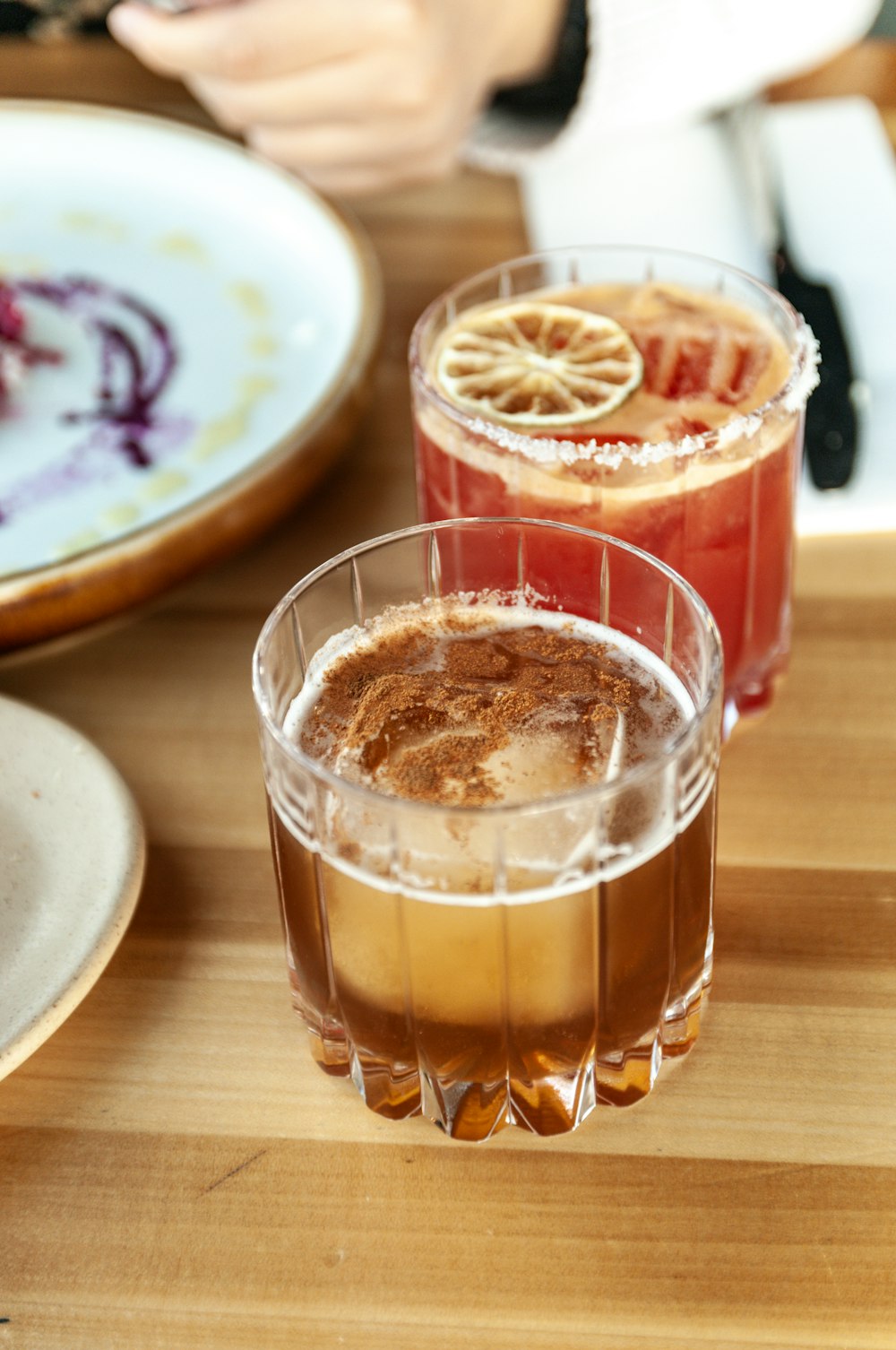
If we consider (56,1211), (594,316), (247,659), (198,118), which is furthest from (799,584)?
(198,118)

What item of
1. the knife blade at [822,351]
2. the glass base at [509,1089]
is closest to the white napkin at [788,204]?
the knife blade at [822,351]

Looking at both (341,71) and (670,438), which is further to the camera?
(341,71)

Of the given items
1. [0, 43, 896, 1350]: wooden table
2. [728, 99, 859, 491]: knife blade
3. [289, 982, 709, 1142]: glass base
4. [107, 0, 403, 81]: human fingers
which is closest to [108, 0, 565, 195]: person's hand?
[107, 0, 403, 81]: human fingers

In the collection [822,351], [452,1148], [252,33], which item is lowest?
[452,1148]

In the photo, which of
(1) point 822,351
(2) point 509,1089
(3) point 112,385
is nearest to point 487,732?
(2) point 509,1089

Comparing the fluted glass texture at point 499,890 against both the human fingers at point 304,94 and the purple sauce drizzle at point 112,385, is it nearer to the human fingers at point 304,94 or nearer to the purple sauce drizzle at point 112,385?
the purple sauce drizzle at point 112,385

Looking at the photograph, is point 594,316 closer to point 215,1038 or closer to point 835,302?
point 835,302

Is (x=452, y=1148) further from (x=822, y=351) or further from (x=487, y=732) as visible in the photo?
(x=822, y=351)
